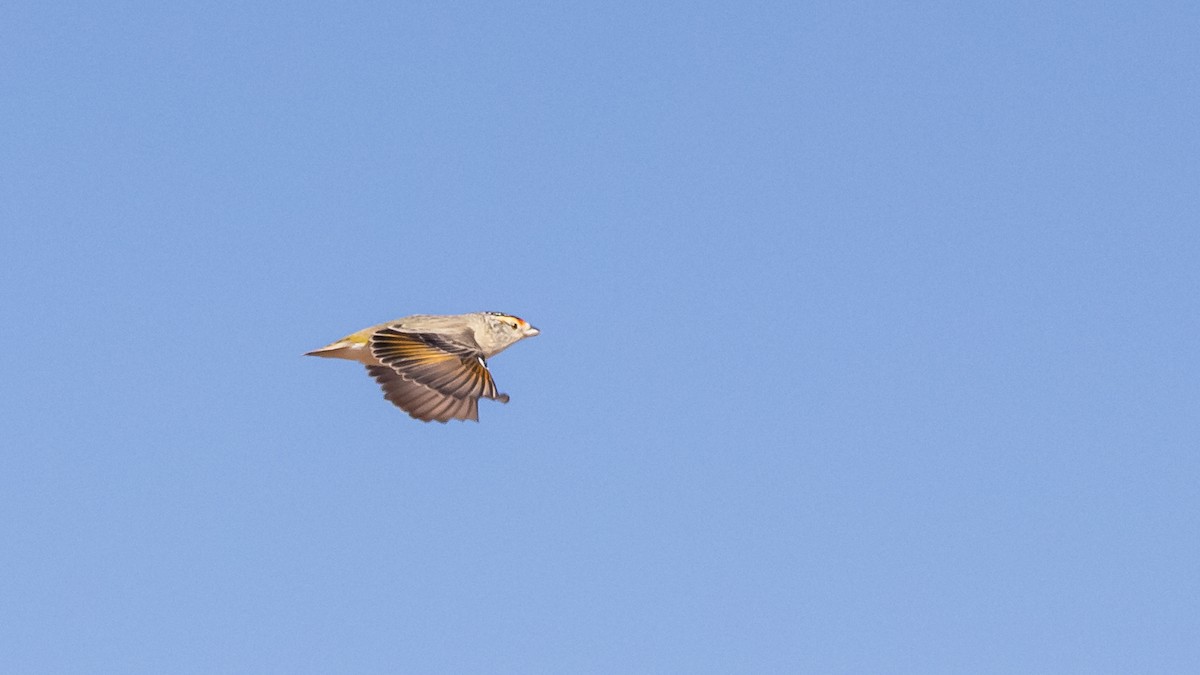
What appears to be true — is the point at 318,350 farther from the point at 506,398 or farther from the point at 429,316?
the point at 506,398

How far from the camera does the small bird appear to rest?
2675 centimetres

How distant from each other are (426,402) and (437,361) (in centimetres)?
106

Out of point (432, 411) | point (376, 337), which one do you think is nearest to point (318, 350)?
point (376, 337)

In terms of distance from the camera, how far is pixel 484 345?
30.3 meters

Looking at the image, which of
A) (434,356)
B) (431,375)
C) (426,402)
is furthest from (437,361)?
(426,402)

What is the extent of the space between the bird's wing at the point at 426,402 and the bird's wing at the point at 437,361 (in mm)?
103

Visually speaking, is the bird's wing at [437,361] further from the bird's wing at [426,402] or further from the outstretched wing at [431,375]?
the bird's wing at [426,402]

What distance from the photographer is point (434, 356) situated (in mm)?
27875

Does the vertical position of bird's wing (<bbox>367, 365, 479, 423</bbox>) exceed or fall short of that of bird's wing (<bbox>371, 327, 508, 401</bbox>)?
it falls short

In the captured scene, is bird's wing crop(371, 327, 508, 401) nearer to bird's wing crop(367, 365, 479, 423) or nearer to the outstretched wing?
the outstretched wing

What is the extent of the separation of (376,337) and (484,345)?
8.11 ft

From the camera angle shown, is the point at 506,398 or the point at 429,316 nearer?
the point at 506,398

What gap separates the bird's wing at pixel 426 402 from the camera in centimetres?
2644

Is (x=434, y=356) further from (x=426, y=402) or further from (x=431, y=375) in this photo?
(x=426, y=402)
